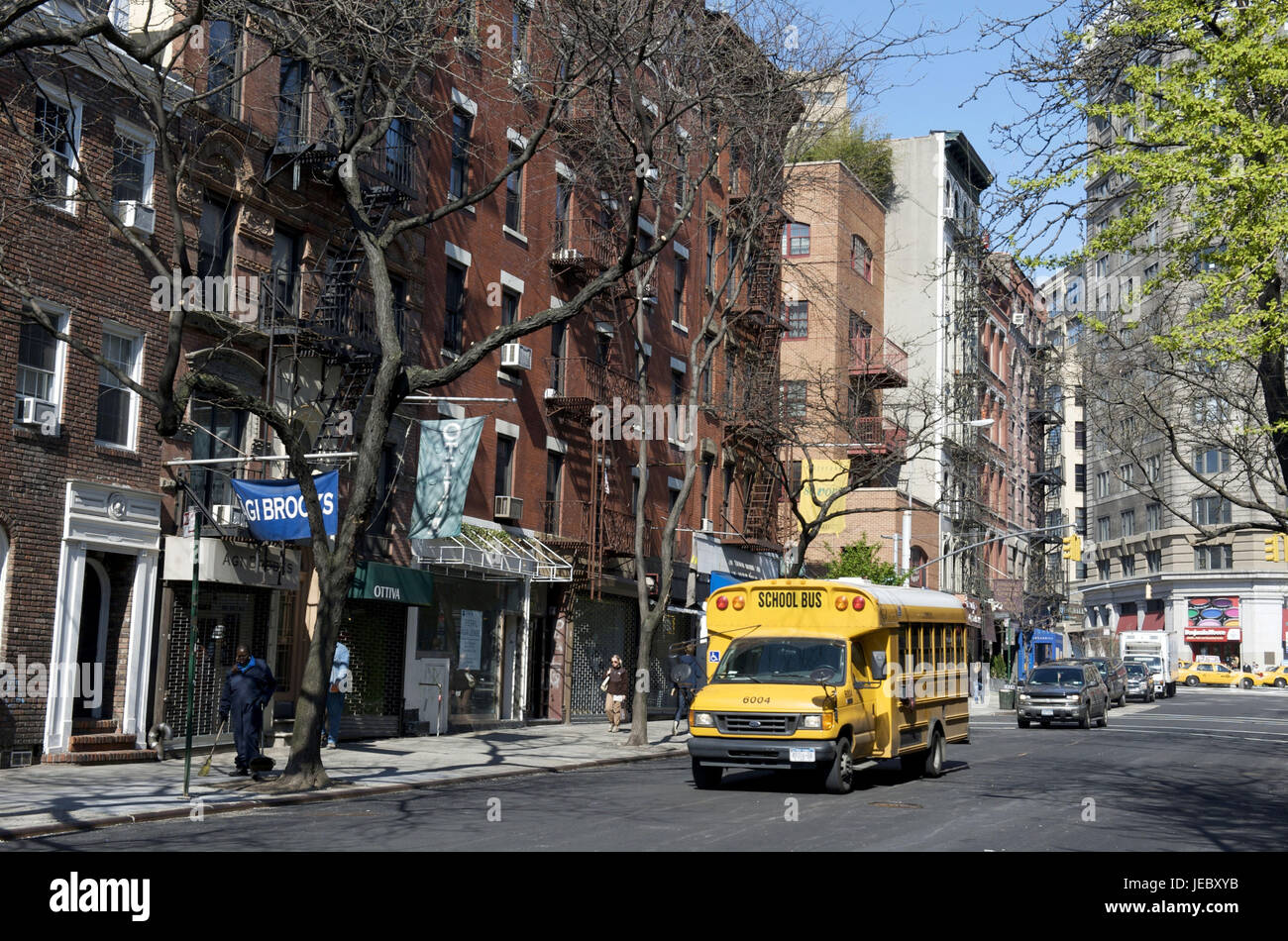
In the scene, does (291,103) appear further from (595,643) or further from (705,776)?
(595,643)

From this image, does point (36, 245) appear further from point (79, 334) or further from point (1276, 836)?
point (1276, 836)

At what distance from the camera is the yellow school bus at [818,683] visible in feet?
57.7

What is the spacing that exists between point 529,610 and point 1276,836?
845 inches

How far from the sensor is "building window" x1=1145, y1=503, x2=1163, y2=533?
303 feet

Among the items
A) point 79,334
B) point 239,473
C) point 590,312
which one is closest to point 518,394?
point 590,312

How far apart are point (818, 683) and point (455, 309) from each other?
15.8m

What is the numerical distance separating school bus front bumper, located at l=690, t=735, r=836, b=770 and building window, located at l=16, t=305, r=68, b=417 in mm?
11222

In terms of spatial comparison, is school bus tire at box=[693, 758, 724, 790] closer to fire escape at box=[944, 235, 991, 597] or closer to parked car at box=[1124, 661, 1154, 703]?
fire escape at box=[944, 235, 991, 597]

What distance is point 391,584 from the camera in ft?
87.2

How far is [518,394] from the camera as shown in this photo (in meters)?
32.8

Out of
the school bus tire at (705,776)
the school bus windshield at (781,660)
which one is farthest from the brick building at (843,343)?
the school bus tire at (705,776)

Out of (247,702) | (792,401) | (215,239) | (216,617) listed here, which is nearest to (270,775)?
(247,702)

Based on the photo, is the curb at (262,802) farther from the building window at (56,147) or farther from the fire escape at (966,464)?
the fire escape at (966,464)

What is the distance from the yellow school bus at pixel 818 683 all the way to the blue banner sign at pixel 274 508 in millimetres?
7103
